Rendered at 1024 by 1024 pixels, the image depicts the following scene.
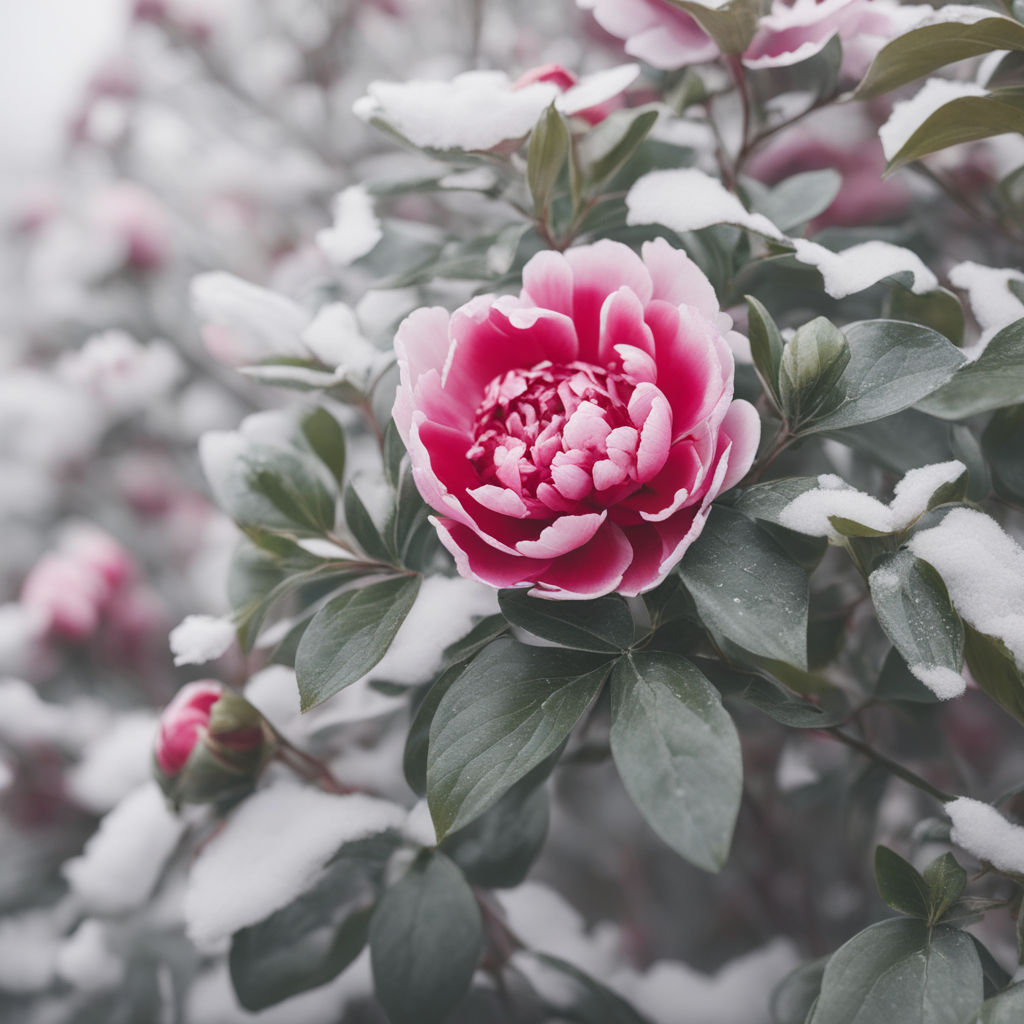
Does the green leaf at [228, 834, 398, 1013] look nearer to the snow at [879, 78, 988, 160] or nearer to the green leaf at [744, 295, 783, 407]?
the green leaf at [744, 295, 783, 407]

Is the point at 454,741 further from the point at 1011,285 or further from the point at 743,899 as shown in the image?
the point at 743,899

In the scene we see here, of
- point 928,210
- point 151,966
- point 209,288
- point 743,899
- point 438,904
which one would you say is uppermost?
point 209,288

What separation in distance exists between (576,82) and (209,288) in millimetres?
228

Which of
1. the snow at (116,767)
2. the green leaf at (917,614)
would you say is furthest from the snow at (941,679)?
the snow at (116,767)

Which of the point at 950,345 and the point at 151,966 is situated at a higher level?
the point at 950,345

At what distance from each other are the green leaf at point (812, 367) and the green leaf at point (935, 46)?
0.14m

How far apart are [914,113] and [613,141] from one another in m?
0.13

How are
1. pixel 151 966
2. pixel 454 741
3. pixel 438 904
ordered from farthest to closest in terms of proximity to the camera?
pixel 151 966 → pixel 438 904 → pixel 454 741

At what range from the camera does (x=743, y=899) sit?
0.72m

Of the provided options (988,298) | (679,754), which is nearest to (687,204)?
(988,298)

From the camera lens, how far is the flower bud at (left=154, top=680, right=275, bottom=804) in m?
0.40

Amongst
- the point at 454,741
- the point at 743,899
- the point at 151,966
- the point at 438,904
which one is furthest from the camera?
the point at 743,899

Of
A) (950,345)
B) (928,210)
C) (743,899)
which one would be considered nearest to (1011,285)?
(950,345)

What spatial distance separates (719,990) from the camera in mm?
571
